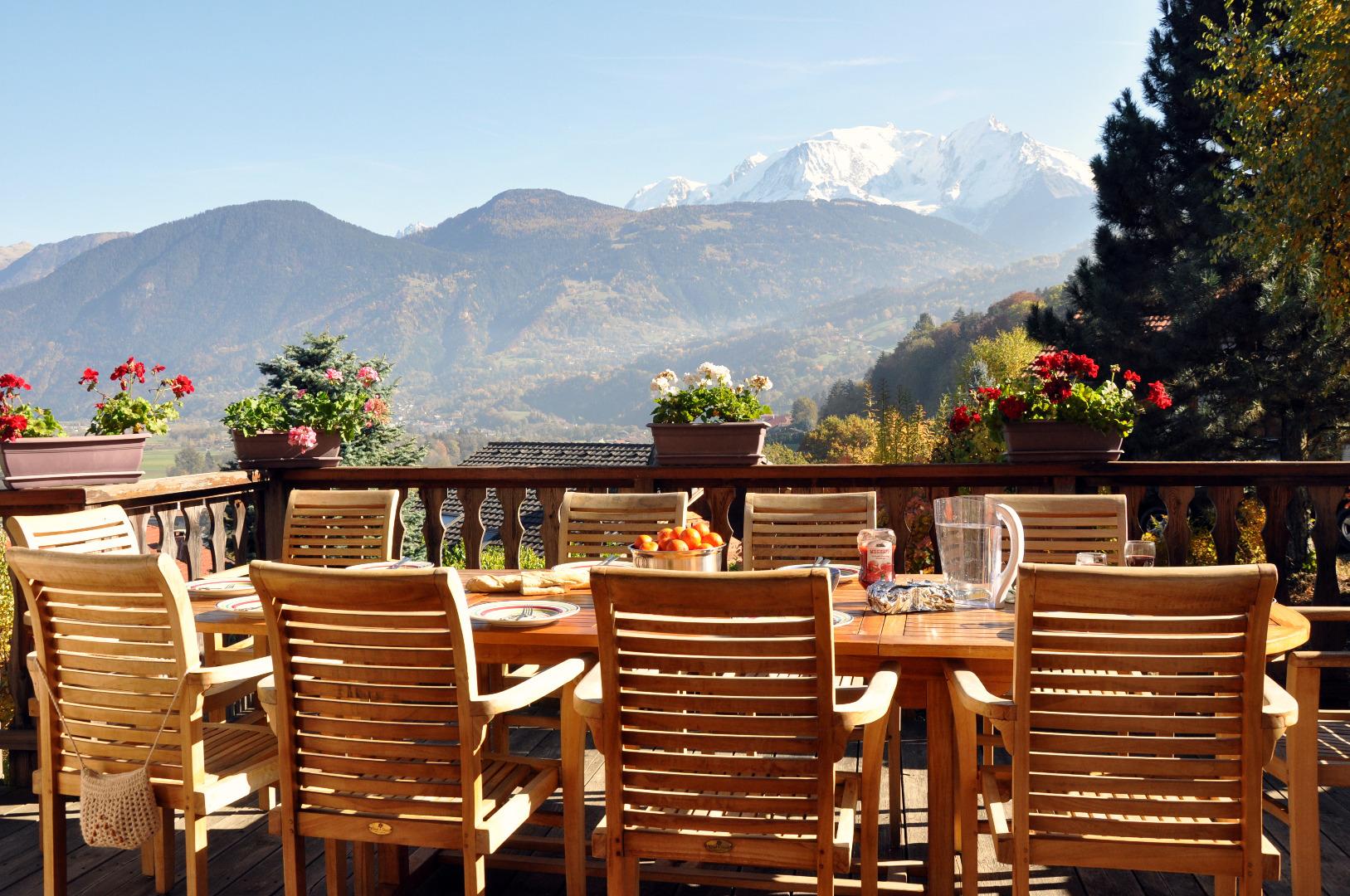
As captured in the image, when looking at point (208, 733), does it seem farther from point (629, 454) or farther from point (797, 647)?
point (629, 454)

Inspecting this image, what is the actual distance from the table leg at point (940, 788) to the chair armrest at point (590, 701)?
2.27ft

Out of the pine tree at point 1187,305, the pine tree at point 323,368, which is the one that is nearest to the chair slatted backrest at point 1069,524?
the pine tree at point 1187,305

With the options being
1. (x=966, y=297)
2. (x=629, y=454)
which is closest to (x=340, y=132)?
(x=966, y=297)

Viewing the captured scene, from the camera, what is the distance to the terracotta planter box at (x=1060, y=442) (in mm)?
3443

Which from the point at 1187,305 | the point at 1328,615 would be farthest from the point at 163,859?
the point at 1187,305

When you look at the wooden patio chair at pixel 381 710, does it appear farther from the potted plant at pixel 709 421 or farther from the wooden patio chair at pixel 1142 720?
the potted plant at pixel 709 421

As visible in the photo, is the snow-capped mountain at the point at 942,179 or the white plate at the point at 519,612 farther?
the snow-capped mountain at the point at 942,179

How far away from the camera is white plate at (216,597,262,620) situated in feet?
7.70

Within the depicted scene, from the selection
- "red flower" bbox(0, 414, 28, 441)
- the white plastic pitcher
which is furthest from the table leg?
"red flower" bbox(0, 414, 28, 441)

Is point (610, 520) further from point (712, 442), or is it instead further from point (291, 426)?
point (291, 426)

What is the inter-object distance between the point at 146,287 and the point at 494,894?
107880 millimetres

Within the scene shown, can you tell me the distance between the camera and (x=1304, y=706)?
6.75 feet

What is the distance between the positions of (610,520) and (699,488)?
0.76m

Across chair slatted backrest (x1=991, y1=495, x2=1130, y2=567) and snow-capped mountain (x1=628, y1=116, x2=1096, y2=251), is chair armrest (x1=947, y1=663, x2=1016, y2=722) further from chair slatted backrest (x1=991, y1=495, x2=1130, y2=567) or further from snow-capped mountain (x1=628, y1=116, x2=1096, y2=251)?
snow-capped mountain (x1=628, y1=116, x2=1096, y2=251)
